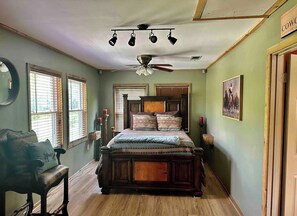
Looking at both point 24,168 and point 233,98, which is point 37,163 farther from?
point 233,98

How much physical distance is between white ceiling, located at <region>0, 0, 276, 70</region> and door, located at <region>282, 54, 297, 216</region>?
67 cm

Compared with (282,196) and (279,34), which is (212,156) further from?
(279,34)

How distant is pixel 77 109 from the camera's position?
4578mm

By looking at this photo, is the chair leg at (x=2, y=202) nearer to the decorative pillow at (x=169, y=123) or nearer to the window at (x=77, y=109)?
the window at (x=77, y=109)

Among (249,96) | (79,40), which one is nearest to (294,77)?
(249,96)

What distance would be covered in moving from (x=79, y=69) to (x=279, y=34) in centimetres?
383

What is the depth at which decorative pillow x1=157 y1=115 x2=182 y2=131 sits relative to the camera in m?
5.01

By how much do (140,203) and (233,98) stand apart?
2.11 m

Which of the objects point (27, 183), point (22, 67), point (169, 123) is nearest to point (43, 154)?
point (27, 183)

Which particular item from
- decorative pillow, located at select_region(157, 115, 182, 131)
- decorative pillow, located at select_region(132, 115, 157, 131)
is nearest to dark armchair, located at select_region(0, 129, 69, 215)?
decorative pillow, located at select_region(132, 115, 157, 131)

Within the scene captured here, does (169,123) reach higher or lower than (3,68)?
lower

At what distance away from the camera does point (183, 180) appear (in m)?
3.34

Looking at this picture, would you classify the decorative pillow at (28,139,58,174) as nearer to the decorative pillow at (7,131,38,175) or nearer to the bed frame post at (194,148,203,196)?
the decorative pillow at (7,131,38,175)

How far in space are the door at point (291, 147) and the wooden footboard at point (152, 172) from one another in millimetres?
1388
